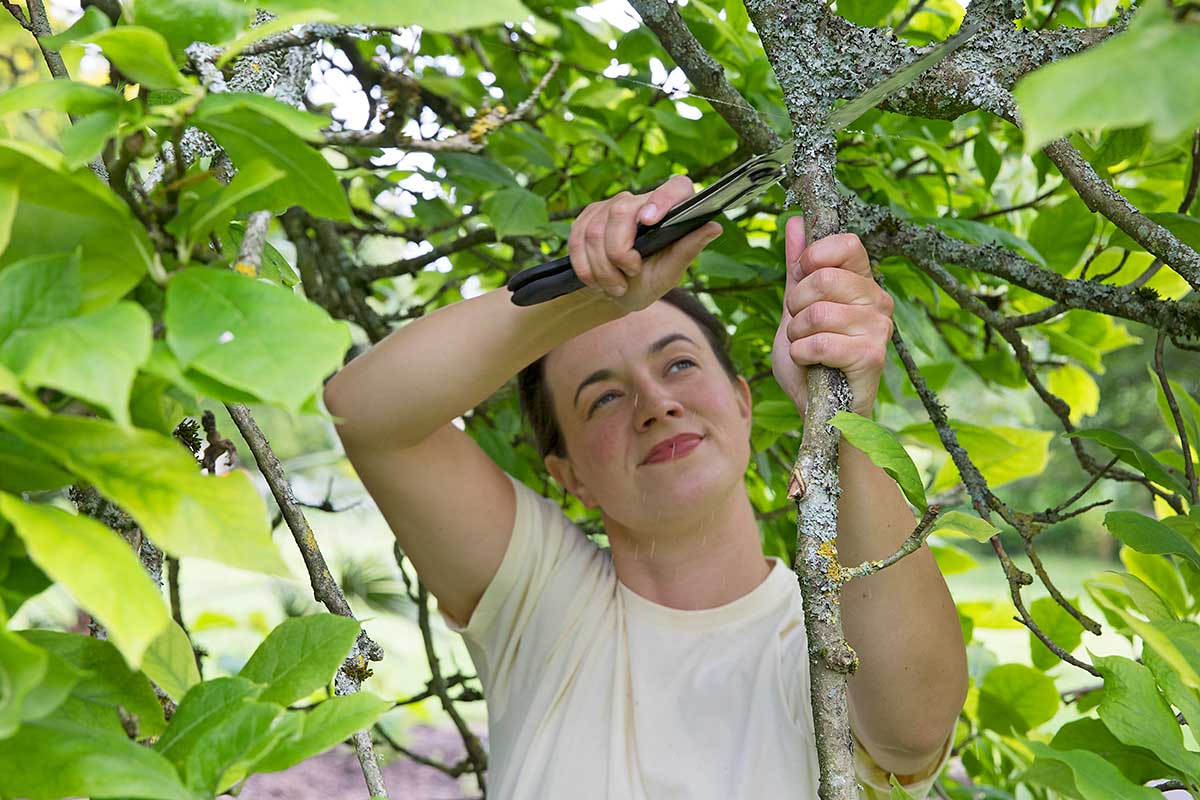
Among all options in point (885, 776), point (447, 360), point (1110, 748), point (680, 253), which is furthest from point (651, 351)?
point (1110, 748)

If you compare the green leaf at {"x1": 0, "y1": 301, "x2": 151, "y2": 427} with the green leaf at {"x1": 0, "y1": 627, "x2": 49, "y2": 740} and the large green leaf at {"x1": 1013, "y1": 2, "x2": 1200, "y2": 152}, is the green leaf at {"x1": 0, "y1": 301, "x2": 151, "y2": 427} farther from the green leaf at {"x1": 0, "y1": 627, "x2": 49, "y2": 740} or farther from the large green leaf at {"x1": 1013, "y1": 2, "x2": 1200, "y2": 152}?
the large green leaf at {"x1": 1013, "y1": 2, "x2": 1200, "y2": 152}

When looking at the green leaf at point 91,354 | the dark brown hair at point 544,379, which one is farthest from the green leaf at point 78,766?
the dark brown hair at point 544,379

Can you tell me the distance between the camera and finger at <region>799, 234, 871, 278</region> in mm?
649

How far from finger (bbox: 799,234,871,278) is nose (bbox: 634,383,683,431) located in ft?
1.48

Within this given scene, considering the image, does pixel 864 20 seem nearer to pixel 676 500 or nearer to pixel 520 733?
pixel 676 500

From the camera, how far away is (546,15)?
125cm

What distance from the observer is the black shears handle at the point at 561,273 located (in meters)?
0.74

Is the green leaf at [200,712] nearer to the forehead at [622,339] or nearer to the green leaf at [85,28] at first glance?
the green leaf at [85,28]

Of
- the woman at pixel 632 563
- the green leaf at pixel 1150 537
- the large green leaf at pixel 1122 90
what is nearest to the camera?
the large green leaf at pixel 1122 90

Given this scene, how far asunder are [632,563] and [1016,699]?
1.45 ft

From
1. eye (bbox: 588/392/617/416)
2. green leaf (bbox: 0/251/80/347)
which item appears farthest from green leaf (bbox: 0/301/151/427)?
eye (bbox: 588/392/617/416)

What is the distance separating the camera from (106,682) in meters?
0.40

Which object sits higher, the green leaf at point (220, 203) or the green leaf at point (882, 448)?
the green leaf at point (220, 203)

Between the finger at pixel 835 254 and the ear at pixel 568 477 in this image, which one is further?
the ear at pixel 568 477
